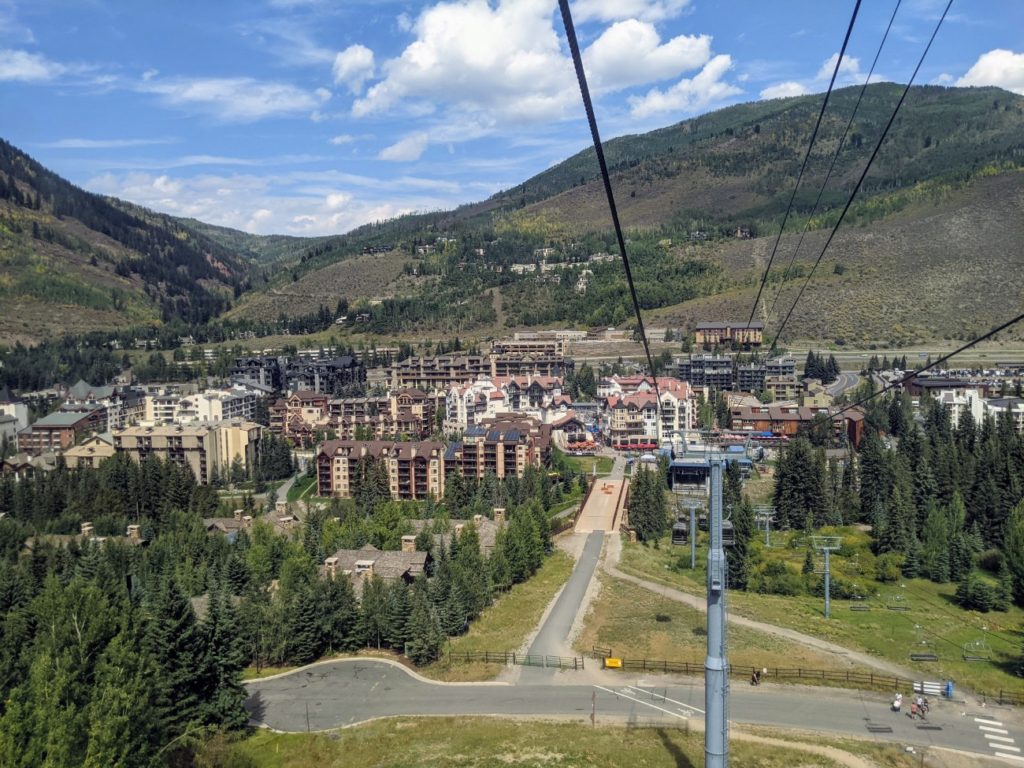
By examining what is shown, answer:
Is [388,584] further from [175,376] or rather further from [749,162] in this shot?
[749,162]

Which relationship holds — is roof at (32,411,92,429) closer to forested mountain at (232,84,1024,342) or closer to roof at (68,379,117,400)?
roof at (68,379,117,400)

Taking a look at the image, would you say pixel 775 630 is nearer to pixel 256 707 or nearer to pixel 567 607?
pixel 567 607

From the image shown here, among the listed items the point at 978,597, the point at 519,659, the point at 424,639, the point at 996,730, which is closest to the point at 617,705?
the point at 519,659

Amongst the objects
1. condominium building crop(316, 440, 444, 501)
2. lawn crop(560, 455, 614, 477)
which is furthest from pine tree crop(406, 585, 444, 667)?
lawn crop(560, 455, 614, 477)

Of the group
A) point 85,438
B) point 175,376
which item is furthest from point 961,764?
point 175,376

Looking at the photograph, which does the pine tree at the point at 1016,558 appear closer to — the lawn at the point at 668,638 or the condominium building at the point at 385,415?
the lawn at the point at 668,638

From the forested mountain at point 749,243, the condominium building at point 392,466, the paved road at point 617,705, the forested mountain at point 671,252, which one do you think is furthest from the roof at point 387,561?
the forested mountain at point 749,243
